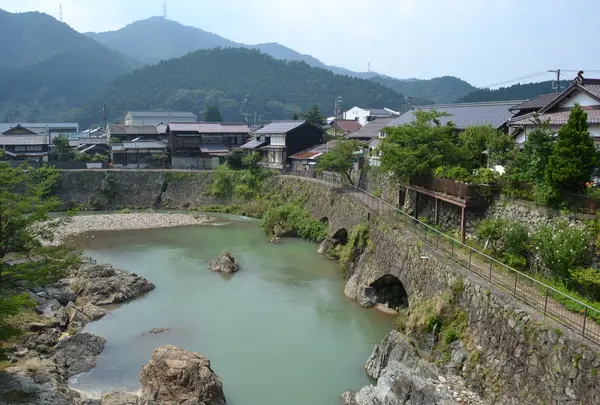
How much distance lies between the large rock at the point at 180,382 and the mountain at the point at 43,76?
13565 centimetres

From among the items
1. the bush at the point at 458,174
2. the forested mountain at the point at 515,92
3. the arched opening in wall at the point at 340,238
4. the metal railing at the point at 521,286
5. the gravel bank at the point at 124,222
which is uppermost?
the forested mountain at the point at 515,92

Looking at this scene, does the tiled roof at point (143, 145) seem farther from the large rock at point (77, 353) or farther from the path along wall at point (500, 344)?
the path along wall at point (500, 344)

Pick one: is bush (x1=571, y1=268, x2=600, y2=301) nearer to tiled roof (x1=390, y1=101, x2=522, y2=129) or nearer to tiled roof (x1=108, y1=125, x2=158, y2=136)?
tiled roof (x1=390, y1=101, x2=522, y2=129)

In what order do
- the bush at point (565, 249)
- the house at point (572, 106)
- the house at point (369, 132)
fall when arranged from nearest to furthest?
the bush at point (565, 249), the house at point (572, 106), the house at point (369, 132)

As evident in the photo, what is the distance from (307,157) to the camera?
47.2m

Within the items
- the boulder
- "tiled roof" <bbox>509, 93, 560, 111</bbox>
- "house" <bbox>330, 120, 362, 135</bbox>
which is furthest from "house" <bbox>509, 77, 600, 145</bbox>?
"house" <bbox>330, 120, 362, 135</bbox>

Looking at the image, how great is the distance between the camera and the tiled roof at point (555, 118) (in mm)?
19150

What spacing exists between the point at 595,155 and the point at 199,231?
29449mm

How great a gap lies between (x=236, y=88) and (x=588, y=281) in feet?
495

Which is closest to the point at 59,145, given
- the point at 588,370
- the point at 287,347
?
the point at 287,347

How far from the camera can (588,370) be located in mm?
10258

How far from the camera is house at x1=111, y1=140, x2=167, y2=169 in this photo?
180 ft

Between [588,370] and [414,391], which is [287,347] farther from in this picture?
[588,370]

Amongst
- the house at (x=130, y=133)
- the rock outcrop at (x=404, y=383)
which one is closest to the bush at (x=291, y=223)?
the rock outcrop at (x=404, y=383)
